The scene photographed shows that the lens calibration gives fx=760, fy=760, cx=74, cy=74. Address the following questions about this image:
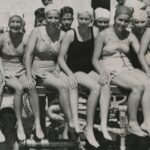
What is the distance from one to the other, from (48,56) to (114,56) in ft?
3.02

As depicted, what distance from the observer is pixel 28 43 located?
1045cm

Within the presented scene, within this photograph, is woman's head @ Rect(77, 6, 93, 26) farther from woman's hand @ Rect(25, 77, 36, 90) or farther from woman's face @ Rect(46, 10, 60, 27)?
woman's hand @ Rect(25, 77, 36, 90)

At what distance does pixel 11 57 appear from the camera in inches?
419

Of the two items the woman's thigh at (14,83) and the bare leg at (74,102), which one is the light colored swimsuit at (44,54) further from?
the bare leg at (74,102)

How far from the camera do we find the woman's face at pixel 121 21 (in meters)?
10.4

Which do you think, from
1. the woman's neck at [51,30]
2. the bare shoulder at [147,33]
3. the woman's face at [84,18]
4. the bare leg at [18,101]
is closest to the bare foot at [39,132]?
the bare leg at [18,101]

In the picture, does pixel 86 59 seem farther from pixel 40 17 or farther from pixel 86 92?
pixel 40 17

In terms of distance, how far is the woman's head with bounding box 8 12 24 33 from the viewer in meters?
10.4

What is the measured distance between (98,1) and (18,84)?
8360mm

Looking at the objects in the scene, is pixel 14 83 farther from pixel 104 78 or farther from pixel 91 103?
pixel 104 78

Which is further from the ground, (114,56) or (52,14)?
(52,14)

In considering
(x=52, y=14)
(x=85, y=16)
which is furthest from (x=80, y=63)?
(x=52, y=14)

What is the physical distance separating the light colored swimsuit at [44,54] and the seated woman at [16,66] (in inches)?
8.5

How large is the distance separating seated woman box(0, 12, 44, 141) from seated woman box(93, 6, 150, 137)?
1019mm
